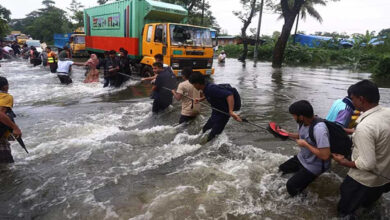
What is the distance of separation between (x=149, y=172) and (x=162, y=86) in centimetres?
270

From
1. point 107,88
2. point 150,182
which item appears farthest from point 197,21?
point 150,182

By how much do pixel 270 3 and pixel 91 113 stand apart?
26.6 metres

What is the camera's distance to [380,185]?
8.12ft

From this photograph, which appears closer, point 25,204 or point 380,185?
point 380,185

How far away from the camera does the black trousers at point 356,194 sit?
2510mm

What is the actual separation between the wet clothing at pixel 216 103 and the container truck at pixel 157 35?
575cm

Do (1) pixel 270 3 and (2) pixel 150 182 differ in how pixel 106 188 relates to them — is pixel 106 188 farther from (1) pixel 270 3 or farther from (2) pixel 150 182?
(1) pixel 270 3

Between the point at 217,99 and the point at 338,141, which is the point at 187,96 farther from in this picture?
the point at 338,141

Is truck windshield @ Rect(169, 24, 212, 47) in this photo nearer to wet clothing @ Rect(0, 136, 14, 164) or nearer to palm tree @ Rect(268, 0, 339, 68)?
wet clothing @ Rect(0, 136, 14, 164)

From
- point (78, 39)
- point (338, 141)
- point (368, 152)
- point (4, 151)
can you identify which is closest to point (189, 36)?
point (4, 151)

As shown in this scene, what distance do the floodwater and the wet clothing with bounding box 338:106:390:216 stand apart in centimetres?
63

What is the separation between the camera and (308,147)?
2727 millimetres

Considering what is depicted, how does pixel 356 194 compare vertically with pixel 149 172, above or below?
above

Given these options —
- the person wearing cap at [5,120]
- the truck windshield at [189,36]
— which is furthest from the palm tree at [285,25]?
the person wearing cap at [5,120]
